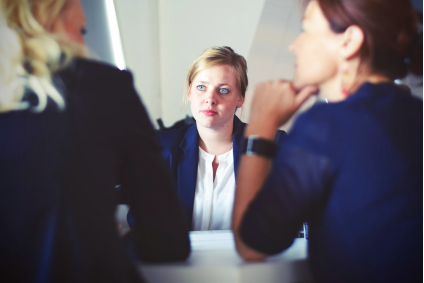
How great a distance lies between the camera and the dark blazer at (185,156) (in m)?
0.80

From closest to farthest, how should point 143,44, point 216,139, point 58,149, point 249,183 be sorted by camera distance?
point 58,149 → point 249,183 → point 143,44 → point 216,139

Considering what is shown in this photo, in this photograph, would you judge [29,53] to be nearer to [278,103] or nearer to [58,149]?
[58,149]

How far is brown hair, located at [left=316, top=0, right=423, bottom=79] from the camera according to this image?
0.55 m

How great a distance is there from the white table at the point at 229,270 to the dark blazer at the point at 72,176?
9 cm

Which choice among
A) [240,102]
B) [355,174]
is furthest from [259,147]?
[240,102]

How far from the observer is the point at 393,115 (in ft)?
1.64

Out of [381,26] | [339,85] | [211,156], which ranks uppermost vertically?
[381,26]

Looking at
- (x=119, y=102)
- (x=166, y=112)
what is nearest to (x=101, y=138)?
(x=119, y=102)

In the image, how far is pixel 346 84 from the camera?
1.86 ft

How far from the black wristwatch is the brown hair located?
0.24 metres

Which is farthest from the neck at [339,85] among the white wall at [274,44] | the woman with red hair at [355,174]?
the white wall at [274,44]

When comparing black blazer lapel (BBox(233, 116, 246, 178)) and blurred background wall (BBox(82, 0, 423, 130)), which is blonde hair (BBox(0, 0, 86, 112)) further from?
black blazer lapel (BBox(233, 116, 246, 178))

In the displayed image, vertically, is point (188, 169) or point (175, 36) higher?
point (175, 36)

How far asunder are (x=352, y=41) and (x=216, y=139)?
486 mm
